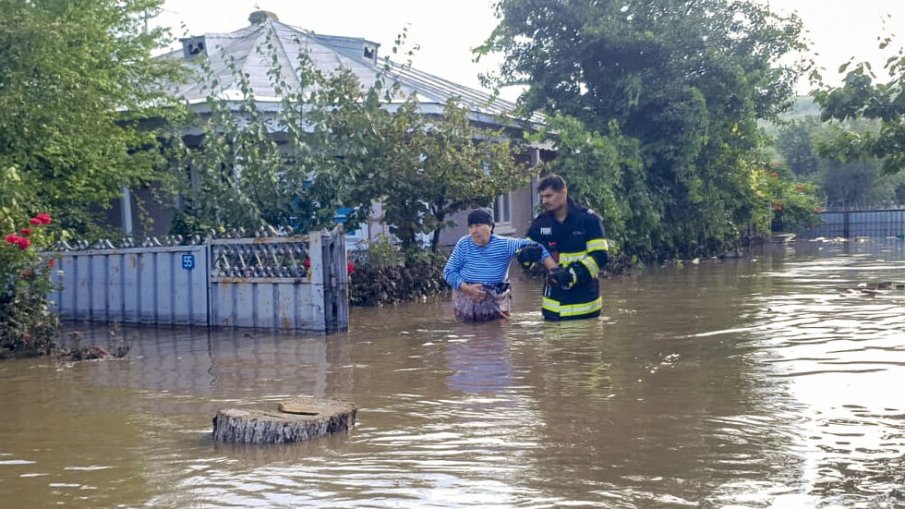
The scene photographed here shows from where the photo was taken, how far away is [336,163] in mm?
14688

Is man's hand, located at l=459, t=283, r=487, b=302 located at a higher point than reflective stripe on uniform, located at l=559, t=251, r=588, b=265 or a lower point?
lower

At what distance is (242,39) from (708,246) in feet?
43.9

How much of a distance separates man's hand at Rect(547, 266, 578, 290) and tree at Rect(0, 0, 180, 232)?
5779mm

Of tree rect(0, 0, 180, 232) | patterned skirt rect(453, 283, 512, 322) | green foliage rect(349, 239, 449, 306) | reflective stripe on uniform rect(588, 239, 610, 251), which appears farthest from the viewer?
green foliage rect(349, 239, 449, 306)

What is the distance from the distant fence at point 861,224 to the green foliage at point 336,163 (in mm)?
27455

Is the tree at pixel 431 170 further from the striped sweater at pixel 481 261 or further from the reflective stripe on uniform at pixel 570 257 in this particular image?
the reflective stripe on uniform at pixel 570 257

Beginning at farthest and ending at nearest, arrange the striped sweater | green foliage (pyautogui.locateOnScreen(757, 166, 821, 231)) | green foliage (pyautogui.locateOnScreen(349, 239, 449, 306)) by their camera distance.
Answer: green foliage (pyautogui.locateOnScreen(757, 166, 821, 231)) → green foliage (pyautogui.locateOnScreen(349, 239, 449, 306)) → the striped sweater

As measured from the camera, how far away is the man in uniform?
10242 millimetres

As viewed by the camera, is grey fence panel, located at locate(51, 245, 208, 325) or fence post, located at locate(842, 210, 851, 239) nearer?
grey fence panel, located at locate(51, 245, 208, 325)

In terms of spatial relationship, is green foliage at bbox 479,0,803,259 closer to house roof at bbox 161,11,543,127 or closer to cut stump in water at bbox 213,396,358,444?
house roof at bbox 161,11,543,127

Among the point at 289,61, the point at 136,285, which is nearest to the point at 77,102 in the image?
the point at 136,285

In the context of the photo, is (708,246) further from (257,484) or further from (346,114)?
(257,484)

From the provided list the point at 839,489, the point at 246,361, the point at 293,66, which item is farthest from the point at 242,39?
the point at 839,489

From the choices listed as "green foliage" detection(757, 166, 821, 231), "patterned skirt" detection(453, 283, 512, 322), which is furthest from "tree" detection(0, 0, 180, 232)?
"green foliage" detection(757, 166, 821, 231)
